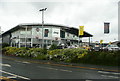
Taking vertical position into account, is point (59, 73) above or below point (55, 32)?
below

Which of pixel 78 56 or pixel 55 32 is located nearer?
pixel 78 56

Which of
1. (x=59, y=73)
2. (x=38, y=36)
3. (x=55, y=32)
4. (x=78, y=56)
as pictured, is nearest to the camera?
(x=59, y=73)

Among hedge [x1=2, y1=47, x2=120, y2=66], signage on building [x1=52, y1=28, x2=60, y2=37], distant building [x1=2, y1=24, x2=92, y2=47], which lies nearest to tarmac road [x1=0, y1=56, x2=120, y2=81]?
hedge [x1=2, y1=47, x2=120, y2=66]

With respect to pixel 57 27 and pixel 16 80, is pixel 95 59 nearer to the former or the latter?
pixel 16 80

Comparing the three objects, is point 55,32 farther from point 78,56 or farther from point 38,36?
point 78,56

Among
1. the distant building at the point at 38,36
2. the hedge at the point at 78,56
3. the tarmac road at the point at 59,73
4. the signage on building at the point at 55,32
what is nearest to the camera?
the tarmac road at the point at 59,73

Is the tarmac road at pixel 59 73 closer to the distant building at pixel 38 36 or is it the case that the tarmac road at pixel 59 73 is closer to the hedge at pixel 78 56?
the hedge at pixel 78 56

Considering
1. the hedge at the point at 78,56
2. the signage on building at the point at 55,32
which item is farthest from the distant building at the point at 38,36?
the hedge at the point at 78,56

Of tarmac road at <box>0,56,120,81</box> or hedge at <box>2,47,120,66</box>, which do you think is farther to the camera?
hedge at <box>2,47,120,66</box>

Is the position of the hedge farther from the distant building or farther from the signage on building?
the signage on building

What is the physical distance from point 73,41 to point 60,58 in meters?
58.2

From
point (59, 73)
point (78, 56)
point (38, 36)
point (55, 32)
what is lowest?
point (59, 73)

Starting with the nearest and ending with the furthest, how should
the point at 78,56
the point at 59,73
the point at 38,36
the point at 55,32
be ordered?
the point at 59,73, the point at 78,56, the point at 38,36, the point at 55,32

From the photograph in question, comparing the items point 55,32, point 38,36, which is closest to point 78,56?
point 38,36
